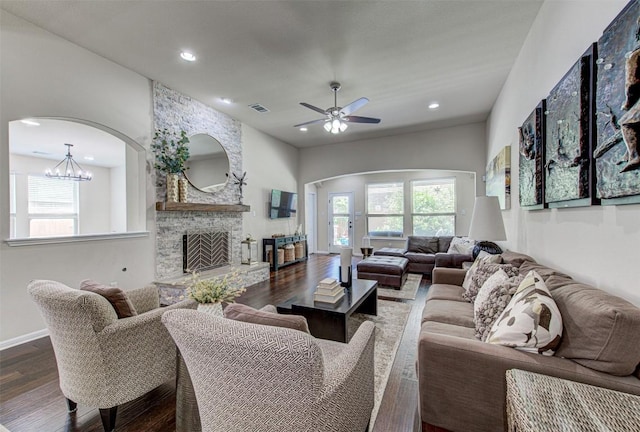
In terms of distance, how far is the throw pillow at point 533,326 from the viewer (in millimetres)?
1234

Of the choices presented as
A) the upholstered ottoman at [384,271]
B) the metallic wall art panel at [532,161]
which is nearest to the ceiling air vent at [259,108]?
the upholstered ottoman at [384,271]

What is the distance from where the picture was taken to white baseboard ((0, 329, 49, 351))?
8.69 ft

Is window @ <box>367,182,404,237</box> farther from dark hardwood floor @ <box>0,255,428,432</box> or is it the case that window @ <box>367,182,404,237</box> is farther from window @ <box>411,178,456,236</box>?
dark hardwood floor @ <box>0,255,428,432</box>

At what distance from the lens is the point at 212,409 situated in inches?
43.9

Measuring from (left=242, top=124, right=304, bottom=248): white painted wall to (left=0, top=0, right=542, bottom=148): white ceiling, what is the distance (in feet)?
4.98

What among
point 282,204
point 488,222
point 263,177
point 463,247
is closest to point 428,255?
point 463,247

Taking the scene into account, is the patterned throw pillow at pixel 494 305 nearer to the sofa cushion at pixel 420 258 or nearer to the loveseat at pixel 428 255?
the loveseat at pixel 428 255

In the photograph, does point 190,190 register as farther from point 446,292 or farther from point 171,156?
point 446,292

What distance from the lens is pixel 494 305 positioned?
5.67 ft

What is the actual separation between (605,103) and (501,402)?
164cm

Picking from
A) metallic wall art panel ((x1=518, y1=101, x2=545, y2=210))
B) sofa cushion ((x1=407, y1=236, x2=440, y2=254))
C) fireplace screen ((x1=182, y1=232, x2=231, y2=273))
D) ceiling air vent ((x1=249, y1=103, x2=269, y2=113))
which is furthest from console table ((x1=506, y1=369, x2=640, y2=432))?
sofa cushion ((x1=407, y1=236, x2=440, y2=254))

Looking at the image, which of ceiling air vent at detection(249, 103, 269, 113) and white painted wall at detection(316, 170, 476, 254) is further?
white painted wall at detection(316, 170, 476, 254)

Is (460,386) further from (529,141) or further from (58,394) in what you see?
(58,394)

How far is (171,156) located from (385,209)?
20.1 feet
